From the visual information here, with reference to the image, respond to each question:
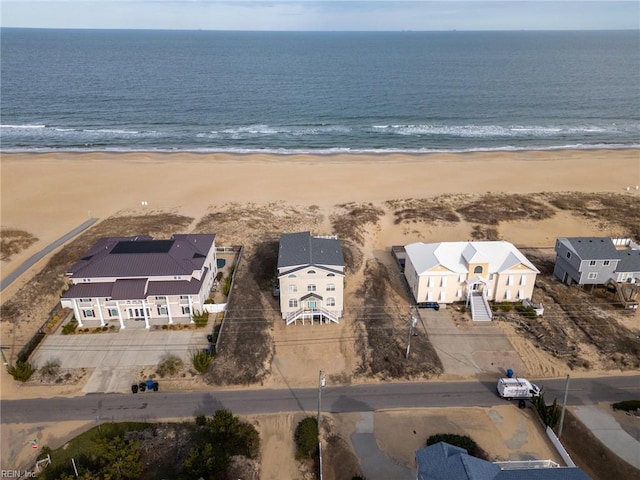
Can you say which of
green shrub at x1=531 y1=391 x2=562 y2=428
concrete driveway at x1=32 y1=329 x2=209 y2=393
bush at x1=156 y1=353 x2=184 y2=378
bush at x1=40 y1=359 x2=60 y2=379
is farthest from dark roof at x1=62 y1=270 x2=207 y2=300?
green shrub at x1=531 y1=391 x2=562 y2=428

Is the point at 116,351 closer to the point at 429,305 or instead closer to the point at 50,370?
the point at 50,370

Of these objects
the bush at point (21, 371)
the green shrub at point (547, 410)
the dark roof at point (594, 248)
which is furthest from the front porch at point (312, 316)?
the dark roof at point (594, 248)

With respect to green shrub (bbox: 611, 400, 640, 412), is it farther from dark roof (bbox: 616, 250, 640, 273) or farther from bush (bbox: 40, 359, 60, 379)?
bush (bbox: 40, 359, 60, 379)

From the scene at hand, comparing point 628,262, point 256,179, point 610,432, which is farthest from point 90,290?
point 628,262

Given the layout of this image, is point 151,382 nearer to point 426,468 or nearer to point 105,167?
point 426,468

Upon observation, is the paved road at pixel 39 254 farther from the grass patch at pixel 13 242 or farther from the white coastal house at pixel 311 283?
the white coastal house at pixel 311 283

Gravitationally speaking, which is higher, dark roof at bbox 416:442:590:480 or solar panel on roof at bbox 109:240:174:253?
solar panel on roof at bbox 109:240:174:253
